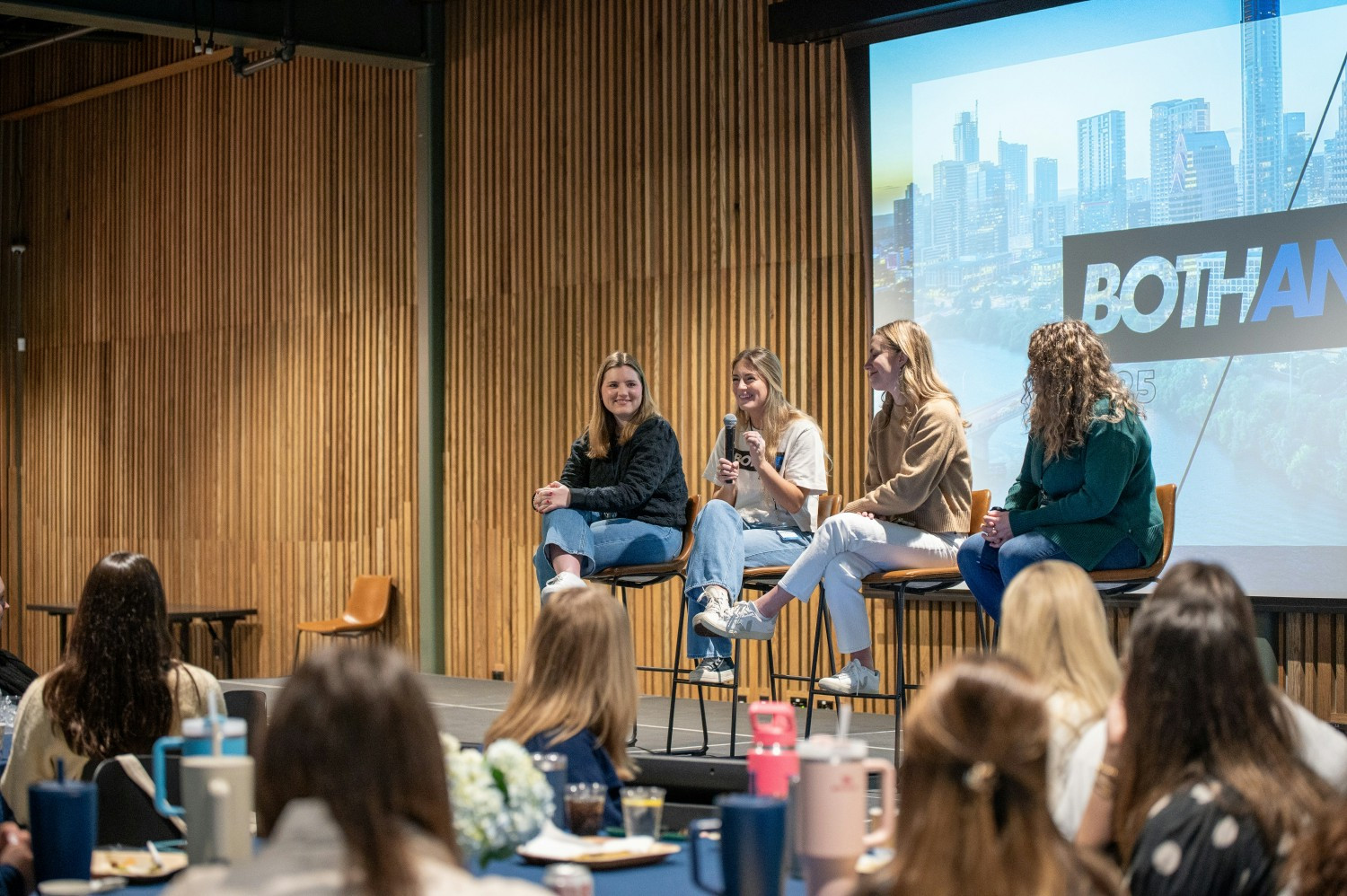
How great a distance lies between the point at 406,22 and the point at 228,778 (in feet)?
24.7

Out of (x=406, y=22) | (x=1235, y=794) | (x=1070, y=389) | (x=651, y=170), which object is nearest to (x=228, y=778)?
(x=1235, y=794)

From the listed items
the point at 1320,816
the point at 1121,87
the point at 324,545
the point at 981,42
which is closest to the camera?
the point at 1320,816

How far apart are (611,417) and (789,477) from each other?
0.81m

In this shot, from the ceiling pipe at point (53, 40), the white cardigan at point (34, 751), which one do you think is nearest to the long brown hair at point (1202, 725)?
the white cardigan at point (34, 751)

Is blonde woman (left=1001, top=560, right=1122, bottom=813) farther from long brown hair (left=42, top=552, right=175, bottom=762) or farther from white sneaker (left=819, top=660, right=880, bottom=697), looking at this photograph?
white sneaker (left=819, top=660, right=880, bottom=697)

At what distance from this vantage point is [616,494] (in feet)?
17.0

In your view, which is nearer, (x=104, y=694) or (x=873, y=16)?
(x=104, y=694)

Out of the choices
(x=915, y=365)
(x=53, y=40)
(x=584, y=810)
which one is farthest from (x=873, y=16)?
(x=53, y=40)

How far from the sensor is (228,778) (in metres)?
1.79

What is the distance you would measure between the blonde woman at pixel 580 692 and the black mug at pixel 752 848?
86cm

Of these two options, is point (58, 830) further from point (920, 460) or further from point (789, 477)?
point (789, 477)

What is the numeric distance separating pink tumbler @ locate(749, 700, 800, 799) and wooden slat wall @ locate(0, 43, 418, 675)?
6918mm

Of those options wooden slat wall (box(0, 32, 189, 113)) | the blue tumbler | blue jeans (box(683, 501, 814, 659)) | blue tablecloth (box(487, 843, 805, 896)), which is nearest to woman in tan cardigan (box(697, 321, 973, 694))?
blue jeans (box(683, 501, 814, 659))

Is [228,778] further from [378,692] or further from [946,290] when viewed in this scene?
[946,290]
